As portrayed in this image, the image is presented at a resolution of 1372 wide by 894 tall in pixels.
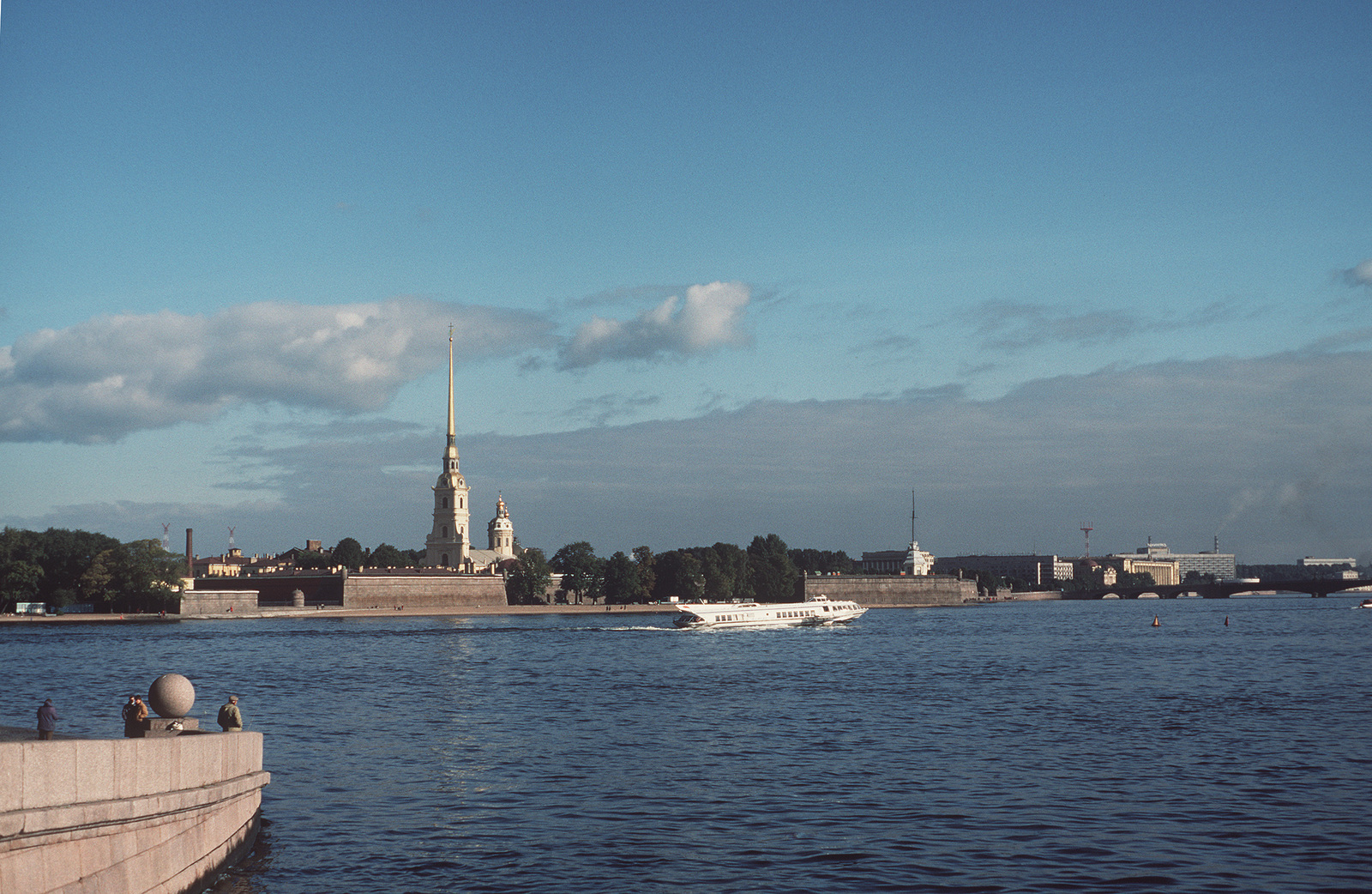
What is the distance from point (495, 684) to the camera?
148ft

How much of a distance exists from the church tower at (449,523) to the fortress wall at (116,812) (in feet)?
510

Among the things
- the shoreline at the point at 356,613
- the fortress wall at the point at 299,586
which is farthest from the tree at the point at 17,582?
the fortress wall at the point at 299,586

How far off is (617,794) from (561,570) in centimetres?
13427

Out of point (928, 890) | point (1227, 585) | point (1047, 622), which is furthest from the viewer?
point (1227, 585)

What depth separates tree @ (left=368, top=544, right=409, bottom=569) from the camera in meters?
177

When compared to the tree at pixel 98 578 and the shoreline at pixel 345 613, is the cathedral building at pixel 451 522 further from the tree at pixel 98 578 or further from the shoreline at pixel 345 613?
the tree at pixel 98 578

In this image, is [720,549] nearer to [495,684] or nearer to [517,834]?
[495,684]

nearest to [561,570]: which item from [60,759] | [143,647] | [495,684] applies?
[143,647]

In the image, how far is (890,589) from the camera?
172 m

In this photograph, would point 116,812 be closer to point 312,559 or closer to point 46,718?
point 46,718

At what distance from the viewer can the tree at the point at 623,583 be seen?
14400 cm

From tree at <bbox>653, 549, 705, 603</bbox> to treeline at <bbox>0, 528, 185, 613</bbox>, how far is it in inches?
2179

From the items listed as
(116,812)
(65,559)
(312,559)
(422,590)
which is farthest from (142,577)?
(116,812)

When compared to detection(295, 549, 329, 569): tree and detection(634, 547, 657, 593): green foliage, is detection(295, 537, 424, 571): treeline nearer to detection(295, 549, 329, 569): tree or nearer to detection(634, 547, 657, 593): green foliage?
detection(295, 549, 329, 569): tree
